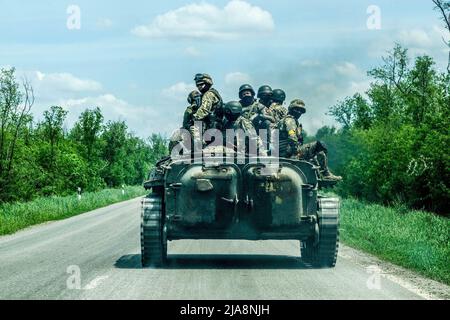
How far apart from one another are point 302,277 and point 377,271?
1.57 m

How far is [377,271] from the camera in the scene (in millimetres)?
12453

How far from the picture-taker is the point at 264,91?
1535 cm

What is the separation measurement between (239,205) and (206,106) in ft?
6.91

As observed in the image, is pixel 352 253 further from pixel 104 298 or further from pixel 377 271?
pixel 104 298

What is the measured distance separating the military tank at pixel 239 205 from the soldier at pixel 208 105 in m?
1.30

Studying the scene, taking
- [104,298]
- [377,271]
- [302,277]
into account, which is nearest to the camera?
[104,298]

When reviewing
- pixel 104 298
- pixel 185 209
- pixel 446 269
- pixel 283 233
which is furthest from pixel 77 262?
pixel 446 269

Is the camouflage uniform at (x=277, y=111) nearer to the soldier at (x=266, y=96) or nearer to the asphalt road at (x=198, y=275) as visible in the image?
the soldier at (x=266, y=96)

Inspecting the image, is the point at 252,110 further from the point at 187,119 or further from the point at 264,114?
the point at 187,119

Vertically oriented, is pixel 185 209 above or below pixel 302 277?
above

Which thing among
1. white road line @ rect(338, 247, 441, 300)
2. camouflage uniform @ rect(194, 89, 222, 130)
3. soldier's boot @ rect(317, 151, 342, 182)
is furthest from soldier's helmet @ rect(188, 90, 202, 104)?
white road line @ rect(338, 247, 441, 300)

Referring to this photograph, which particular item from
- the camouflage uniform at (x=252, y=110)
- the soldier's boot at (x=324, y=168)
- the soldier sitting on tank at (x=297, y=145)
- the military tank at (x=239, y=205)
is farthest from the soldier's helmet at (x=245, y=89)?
the military tank at (x=239, y=205)

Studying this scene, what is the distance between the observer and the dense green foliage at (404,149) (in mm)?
32938
